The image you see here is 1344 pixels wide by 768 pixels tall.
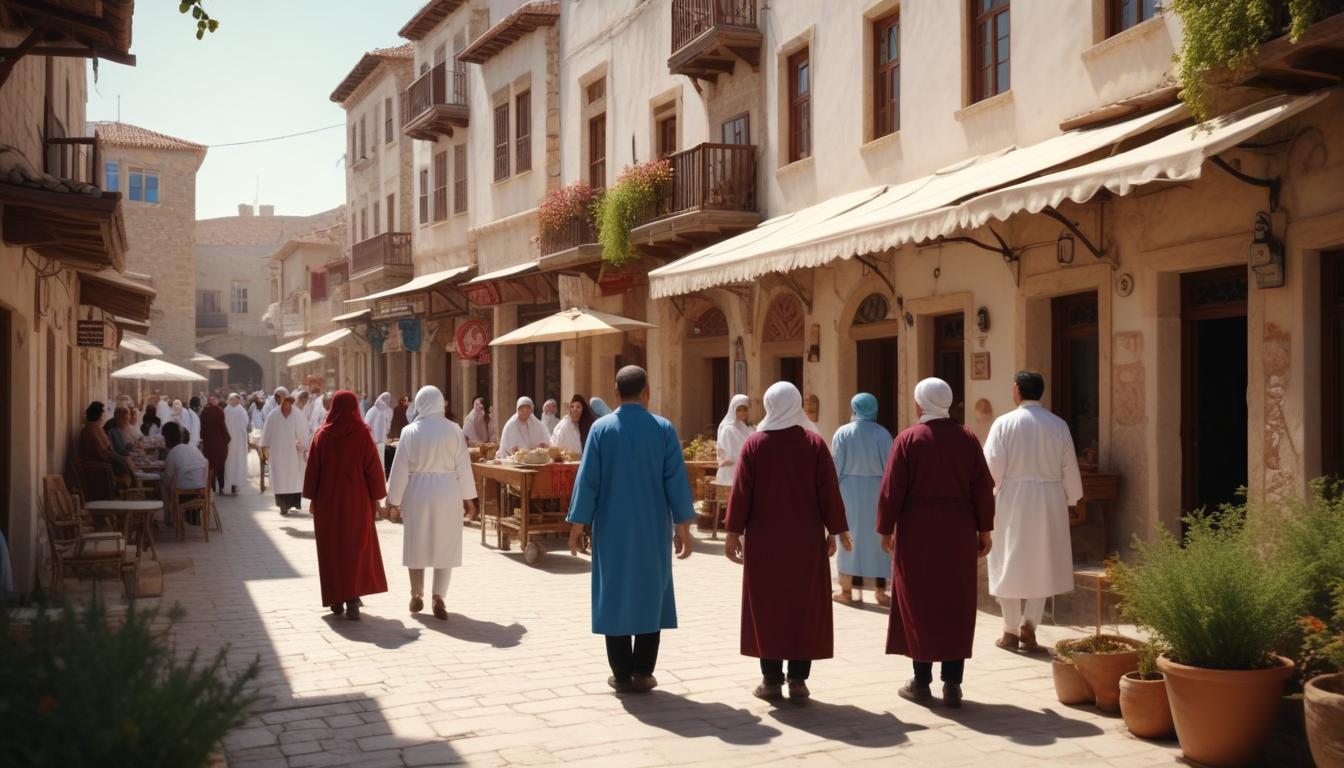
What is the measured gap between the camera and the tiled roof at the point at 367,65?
34344 mm

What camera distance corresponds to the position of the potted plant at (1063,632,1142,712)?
6.49 m

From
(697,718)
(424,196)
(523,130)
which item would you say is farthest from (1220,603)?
(424,196)

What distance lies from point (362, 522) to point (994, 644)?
14.8 feet

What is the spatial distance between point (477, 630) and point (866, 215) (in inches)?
211

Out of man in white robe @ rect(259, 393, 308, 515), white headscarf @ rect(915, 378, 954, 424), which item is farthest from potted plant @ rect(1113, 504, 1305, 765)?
man in white robe @ rect(259, 393, 308, 515)

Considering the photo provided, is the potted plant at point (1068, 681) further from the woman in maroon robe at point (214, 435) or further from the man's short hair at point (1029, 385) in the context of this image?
the woman in maroon robe at point (214, 435)

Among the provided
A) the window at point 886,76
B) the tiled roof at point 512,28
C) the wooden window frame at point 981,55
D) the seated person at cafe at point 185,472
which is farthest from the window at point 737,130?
the seated person at cafe at point 185,472

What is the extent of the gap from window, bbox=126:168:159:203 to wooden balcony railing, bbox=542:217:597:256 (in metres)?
32.2

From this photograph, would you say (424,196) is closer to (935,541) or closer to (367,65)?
(367,65)

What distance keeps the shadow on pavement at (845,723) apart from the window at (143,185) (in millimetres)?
47832

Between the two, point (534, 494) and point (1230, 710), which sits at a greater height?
point (534, 494)

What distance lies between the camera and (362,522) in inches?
375

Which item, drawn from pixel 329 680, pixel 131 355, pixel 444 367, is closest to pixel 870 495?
pixel 329 680

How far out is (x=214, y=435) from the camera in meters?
19.2
